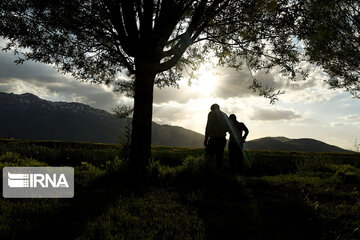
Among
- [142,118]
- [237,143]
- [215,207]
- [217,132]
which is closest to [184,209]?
[215,207]

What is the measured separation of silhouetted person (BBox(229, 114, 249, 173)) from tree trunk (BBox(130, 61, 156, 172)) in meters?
3.78

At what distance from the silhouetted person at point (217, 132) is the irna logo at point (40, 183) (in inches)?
196

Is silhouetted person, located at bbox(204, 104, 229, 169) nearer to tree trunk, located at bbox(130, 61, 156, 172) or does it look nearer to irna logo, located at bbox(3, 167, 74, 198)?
tree trunk, located at bbox(130, 61, 156, 172)

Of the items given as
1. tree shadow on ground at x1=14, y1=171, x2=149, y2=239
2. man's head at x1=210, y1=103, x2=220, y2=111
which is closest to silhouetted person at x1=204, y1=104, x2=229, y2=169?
man's head at x1=210, y1=103, x2=220, y2=111

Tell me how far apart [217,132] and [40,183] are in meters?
5.92

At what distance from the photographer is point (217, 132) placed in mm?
8867

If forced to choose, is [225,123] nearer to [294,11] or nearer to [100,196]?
[294,11]

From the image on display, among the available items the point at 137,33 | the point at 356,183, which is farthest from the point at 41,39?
the point at 356,183

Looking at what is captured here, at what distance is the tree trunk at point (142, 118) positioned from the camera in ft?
25.7

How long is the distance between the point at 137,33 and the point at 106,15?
1257mm

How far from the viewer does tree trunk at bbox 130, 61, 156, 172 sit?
784 cm

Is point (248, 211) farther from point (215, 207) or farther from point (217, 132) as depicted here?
point (217, 132)

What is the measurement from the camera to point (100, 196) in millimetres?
5164

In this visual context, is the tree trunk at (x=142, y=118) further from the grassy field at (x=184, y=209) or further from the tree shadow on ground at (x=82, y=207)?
the tree shadow on ground at (x=82, y=207)
